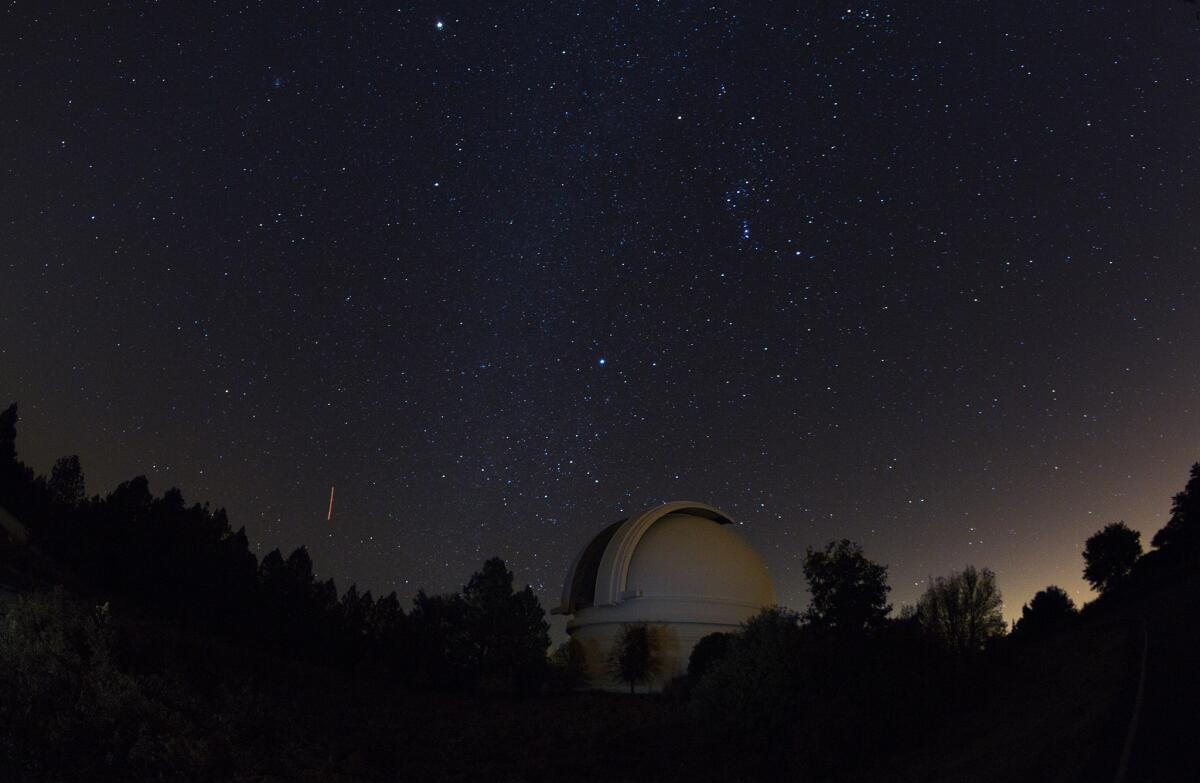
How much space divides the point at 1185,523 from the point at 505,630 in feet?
158

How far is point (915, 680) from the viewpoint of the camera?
13.9m

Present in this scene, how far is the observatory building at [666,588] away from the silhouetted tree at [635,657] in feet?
1.39

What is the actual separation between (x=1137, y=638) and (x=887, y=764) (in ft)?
42.8

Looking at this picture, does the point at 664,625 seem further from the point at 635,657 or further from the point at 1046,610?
the point at 1046,610

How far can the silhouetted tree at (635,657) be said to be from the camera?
3136 cm

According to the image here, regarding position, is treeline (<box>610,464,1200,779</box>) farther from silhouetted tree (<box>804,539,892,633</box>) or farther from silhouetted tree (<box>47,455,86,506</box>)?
silhouetted tree (<box>47,455,86,506</box>)

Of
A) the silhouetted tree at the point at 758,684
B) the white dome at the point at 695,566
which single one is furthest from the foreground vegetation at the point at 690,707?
the white dome at the point at 695,566

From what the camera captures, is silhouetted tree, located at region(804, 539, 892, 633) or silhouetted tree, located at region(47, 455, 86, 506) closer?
silhouetted tree, located at region(804, 539, 892, 633)

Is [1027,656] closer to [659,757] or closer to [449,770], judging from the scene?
[659,757]

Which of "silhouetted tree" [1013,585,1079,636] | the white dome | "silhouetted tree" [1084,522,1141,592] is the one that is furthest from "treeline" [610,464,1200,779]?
"silhouetted tree" [1084,522,1141,592]

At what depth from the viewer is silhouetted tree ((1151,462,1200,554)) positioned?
49.7 meters

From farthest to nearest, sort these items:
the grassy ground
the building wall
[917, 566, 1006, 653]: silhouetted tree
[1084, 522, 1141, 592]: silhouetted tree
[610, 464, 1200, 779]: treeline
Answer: [1084, 522, 1141, 592]: silhouetted tree
the building wall
[917, 566, 1006, 653]: silhouetted tree
[610, 464, 1200, 779]: treeline
the grassy ground

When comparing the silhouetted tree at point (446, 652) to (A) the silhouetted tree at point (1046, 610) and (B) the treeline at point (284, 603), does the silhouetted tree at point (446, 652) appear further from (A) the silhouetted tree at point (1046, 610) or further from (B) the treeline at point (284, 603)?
(A) the silhouetted tree at point (1046, 610)

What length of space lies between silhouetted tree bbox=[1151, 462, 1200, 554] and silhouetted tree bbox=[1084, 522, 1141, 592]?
167 centimetres
